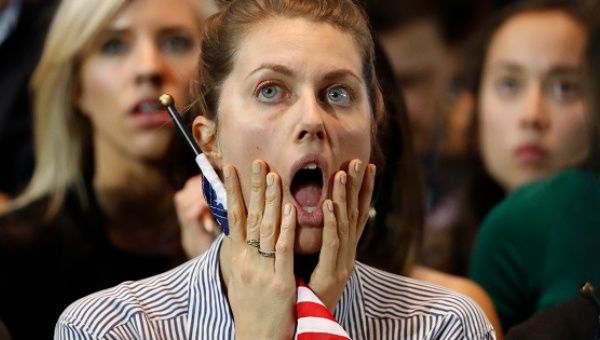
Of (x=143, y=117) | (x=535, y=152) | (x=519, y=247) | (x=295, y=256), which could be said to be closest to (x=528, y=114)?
(x=535, y=152)

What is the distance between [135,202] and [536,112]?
1.02 meters

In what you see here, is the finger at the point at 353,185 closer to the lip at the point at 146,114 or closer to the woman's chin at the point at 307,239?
the woman's chin at the point at 307,239

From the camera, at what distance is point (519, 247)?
285 cm

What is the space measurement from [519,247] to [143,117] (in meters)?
0.94

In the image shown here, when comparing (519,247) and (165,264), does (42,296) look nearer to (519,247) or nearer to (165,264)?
(165,264)

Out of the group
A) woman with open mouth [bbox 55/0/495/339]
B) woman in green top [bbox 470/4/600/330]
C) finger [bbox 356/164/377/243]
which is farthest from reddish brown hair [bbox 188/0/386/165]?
woman in green top [bbox 470/4/600/330]

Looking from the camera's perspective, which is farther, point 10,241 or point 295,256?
point 10,241

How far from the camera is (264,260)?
1891 mm

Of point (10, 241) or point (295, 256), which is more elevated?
point (295, 256)

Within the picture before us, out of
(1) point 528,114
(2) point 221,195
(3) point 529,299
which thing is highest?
(2) point 221,195

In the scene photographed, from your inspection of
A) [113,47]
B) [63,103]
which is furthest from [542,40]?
[63,103]

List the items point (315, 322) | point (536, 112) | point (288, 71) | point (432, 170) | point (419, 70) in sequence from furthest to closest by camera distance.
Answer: point (432, 170), point (419, 70), point (536, 112), point (288, 71), point (315, 322)

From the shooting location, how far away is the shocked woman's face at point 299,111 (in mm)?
1893

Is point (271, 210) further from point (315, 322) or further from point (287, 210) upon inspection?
point (315, 322)
